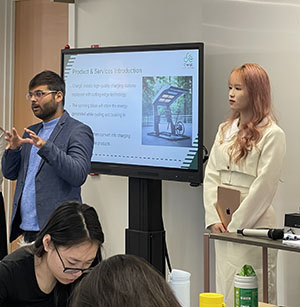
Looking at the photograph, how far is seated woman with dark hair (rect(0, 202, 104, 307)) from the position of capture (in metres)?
2.16

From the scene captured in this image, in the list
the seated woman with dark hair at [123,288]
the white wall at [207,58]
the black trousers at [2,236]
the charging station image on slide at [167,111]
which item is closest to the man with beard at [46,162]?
the charging station image on slide at [167,111]

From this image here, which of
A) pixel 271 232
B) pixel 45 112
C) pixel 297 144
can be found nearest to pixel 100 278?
pixel 271 232

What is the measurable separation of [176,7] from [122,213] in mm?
1347

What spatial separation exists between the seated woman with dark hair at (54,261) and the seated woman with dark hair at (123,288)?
88cm

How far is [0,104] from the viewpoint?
18.8 ft

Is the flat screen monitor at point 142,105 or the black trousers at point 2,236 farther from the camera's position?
→ the black trousers at point 2,236

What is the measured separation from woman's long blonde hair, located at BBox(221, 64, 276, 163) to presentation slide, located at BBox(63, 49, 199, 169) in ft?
1.41

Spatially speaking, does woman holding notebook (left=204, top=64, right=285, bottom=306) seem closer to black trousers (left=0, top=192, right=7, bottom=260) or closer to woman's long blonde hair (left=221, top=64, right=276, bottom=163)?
woman's long blonde hair (left=221, top=64, right=276, bottom=163)

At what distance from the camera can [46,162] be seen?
11.0 ft

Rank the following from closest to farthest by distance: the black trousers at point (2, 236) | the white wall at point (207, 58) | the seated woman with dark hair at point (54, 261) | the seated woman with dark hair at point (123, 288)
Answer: the seated woman with dark hair at point (123, 288)
the seated woman with dark hair at point (54, 261)
the white wall at point (207, 58)
the black trousers at point (2, 236)

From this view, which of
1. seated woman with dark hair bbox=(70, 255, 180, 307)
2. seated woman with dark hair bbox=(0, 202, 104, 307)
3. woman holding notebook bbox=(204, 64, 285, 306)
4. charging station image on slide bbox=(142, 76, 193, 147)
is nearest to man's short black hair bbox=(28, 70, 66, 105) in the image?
charging station image on slide bbox=(142, 76, 193, 147)

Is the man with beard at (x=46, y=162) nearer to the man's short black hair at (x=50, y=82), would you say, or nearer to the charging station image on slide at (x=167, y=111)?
the man's short black hair at (x=50, y=82)

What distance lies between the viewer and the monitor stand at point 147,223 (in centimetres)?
411

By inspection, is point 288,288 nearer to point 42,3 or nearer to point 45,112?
point 45,112
